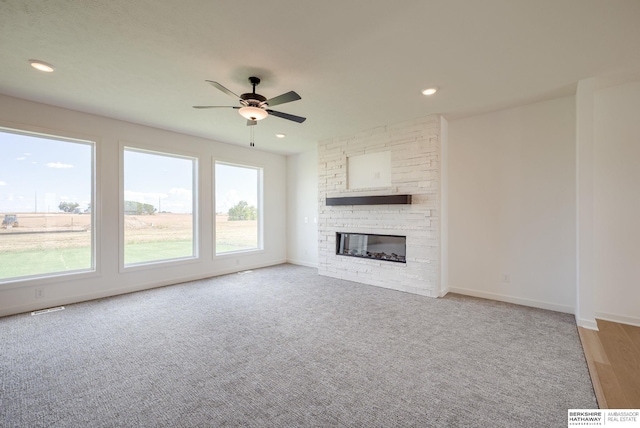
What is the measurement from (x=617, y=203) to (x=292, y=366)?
4.18 metres

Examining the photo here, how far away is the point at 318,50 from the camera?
2545 millimetres

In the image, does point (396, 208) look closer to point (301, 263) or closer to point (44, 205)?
point (301, 263)

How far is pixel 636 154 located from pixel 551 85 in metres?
1.26

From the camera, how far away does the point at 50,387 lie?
209 centimetres

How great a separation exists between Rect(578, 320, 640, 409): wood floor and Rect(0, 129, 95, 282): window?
6142 mm

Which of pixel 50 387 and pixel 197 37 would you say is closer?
pixel 50 387

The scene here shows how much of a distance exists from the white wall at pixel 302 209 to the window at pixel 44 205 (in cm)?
399

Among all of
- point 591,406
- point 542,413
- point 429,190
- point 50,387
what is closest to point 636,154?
point 429,190

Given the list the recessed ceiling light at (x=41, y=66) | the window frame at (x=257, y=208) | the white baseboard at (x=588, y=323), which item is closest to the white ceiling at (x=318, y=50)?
the recessed ceiling light at (x=41, y=66)

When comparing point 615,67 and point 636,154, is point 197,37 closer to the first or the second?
point 615,67

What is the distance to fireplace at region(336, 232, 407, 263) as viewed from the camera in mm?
4730

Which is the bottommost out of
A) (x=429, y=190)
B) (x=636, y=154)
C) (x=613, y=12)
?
(x=429, y=190)

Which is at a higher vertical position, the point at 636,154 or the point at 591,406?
the point at 636,154

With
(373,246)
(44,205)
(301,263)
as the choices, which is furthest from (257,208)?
(44,205)
